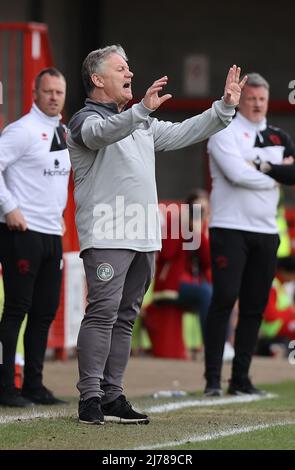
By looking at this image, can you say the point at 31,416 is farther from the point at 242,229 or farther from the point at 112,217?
the point at 242,229

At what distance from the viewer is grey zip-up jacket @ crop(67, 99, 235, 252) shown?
21.6 ft

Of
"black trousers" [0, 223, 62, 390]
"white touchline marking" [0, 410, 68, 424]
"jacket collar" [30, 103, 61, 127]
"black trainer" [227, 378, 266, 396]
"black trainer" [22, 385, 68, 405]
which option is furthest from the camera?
"black trainer" [227, 378, 266, 396]


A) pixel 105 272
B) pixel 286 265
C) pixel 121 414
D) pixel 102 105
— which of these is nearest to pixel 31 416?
pixel 121 414

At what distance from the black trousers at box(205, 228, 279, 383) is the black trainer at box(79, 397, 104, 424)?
239cm

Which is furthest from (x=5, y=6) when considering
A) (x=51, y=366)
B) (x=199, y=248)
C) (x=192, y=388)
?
(x=192, y=388)

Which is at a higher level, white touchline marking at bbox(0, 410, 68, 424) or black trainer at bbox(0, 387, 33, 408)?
white touchline marking at bbox(0, 410, 68, 424)

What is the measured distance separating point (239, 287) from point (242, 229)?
40 cm

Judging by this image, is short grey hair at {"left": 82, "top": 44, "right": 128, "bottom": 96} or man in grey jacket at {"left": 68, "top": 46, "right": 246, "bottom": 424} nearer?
man in grey jacket at {"left": 68, "top": 46, "right": 246, "bottom": 424}

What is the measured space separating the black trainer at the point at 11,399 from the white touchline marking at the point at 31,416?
513mm

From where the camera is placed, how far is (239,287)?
8805mm

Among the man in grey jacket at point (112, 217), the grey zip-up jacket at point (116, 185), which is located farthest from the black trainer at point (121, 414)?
the grey zip-up jacket at point (116, 185)

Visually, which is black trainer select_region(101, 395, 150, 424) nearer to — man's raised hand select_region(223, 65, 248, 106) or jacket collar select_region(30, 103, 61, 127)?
man's raised hand select_region(223, 65, 248, 106)

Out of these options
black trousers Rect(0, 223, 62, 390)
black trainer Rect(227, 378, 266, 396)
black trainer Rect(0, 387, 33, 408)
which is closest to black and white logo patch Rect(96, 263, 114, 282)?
black trousers Rect(0, 223, 62, 390)

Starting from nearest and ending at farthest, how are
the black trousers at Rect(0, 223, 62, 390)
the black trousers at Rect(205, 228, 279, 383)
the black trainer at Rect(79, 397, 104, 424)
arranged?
the black trainer at Rect(79, 397, 104, 424) → the black trousers at Rect(0, 223, 62, 390) → the black trousers at Rect(205, 228, 279, 383)
